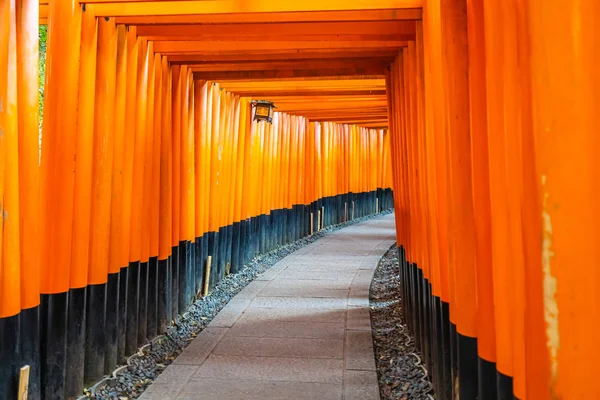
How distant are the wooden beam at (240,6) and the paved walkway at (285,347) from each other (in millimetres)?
3112

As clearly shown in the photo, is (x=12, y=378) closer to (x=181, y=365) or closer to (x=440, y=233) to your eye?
(x=181, y=365)

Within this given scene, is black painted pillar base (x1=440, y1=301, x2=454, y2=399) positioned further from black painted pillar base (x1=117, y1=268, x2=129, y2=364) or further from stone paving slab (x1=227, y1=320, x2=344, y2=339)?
black painted pillar base (x1=117, y1=268, x2=129, y2=364)

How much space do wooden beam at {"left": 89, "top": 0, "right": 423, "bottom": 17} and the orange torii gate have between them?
18 millimetres

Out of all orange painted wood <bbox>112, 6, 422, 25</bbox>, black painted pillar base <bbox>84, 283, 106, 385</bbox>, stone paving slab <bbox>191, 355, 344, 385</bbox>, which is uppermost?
orange painted wood <bbox>112, 6, 422, 25</bbox>

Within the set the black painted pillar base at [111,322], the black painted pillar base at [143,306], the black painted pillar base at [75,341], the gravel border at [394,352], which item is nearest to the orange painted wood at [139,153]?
the black painted pillar base at [143,306]

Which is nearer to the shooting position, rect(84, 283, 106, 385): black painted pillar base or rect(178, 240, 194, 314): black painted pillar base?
rect(84, 283, 106, 385): black painted pillar base

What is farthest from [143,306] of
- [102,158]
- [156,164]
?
[102,158]

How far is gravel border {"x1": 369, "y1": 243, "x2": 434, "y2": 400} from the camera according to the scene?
171 inches

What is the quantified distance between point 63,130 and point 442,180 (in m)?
2.70

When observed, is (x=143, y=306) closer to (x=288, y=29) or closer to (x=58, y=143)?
(x=58, y=143)

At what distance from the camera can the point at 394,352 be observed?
17.5 feet

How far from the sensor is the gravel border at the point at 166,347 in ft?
14.3

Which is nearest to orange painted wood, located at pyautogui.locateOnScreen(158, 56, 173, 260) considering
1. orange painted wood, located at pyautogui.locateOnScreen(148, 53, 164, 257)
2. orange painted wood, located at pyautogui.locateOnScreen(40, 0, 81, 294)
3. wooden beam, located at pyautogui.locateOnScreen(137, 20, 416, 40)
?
orange painted wood, located at pyautogui.locateOnScreen(148, 53, 164, 257)

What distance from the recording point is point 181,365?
4.94 meters
